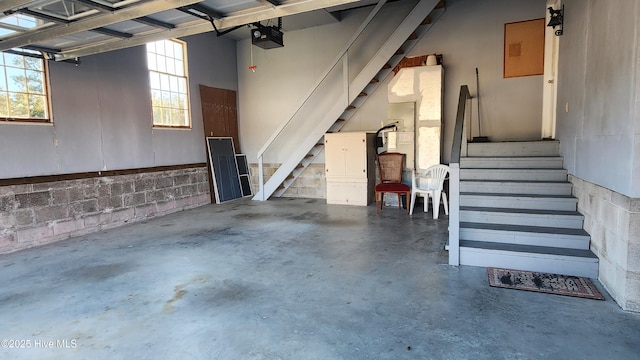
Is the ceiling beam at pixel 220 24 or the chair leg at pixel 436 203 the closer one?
the ceiling beam at pixel 220 24

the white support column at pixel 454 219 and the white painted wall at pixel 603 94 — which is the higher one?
the white painted wall at pixel 603 94

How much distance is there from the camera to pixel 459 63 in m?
6.52

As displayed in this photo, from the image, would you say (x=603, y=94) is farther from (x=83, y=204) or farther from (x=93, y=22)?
(x=83, y=204)

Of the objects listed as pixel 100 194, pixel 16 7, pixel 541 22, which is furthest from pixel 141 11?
pixel 541 22

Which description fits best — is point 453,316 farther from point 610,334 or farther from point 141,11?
point 141,11

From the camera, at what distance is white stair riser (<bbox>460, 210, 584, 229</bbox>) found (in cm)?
356

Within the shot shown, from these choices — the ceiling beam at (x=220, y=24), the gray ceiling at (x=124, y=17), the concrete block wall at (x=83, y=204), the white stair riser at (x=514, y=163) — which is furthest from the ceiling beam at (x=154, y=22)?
the white stair riser at (x=514, y=163)

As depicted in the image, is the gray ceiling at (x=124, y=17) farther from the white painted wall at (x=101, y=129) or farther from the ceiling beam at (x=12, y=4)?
the white painted wall at (x=101, y=129)

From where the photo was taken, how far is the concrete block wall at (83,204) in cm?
464

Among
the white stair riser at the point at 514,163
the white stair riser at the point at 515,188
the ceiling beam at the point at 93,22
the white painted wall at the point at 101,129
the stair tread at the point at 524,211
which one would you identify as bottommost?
the stair tread at the point at 524,211

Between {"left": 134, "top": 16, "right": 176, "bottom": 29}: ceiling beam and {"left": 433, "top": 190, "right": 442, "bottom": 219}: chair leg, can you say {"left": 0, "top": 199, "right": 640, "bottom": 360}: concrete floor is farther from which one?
{"left": 134, "top": 16, "right": 176, "bottom": 29}: ceiling beam

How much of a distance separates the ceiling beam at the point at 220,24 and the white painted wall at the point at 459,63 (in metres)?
4.11

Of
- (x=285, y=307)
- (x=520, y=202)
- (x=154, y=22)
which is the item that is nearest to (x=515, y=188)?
(x=520, y=202)

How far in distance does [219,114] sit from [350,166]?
11.8ft
